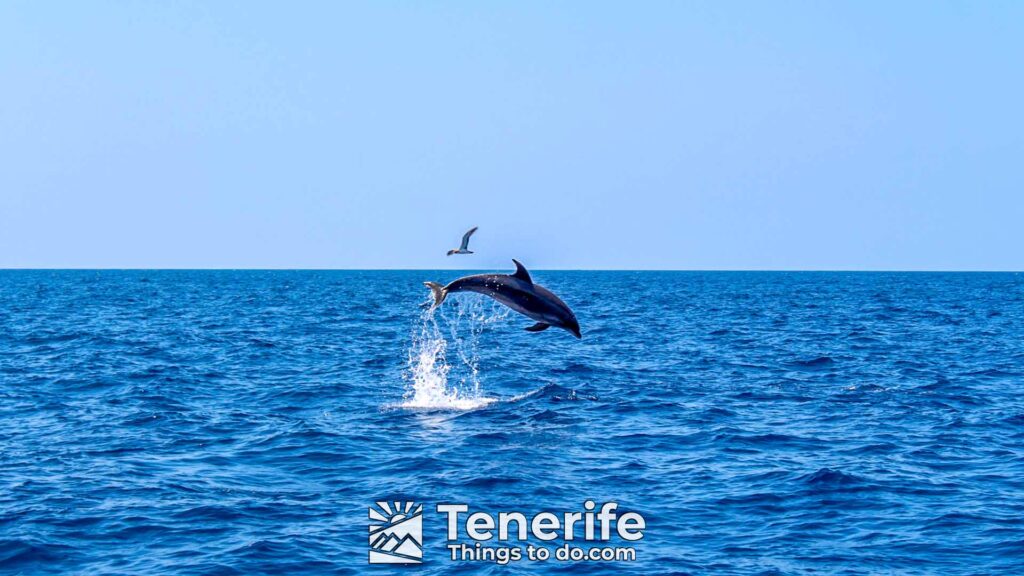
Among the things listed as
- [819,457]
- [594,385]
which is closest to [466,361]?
[594,385]

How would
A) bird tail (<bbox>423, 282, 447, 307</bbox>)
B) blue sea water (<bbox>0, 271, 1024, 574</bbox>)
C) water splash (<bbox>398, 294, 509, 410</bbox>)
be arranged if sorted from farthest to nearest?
water splash (<bbox>398, 294, 509, 410</bbox>), bird tail (<bbox>423, 282, 447, 307</bbox>), blue sea water (<bbox>0, 271, 1024, 574</bbox>)

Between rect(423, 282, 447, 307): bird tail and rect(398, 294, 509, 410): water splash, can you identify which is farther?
rect(398, 294, 509, 410): water splash

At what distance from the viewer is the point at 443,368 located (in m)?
36.0

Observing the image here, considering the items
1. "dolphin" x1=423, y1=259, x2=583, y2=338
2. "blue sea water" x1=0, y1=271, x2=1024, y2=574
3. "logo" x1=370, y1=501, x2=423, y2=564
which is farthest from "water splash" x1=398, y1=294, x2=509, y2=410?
"logo" x1=370, y1=501, x2=423, y2=564

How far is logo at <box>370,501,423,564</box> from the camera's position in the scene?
44.5 feet

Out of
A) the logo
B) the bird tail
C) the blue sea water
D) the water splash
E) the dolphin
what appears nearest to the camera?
the logo

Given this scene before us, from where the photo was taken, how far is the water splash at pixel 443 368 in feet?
87.6

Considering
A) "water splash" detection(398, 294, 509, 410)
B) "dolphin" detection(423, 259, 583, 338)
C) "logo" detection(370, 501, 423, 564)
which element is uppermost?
"dolphin" detection(423, 259, 583, 338)

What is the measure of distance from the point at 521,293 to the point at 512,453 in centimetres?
324

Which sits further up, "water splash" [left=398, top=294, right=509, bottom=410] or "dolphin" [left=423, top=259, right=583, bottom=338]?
"dolphin" [left=423, top=259, right=583, bottom=338]

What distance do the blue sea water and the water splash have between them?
21cm

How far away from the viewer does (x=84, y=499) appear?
1595cm

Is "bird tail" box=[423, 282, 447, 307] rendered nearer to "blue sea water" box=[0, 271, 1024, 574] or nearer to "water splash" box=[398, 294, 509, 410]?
"water splash" box=[398, 294, 509, 410]

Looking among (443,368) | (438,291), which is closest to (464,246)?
(438,291)
